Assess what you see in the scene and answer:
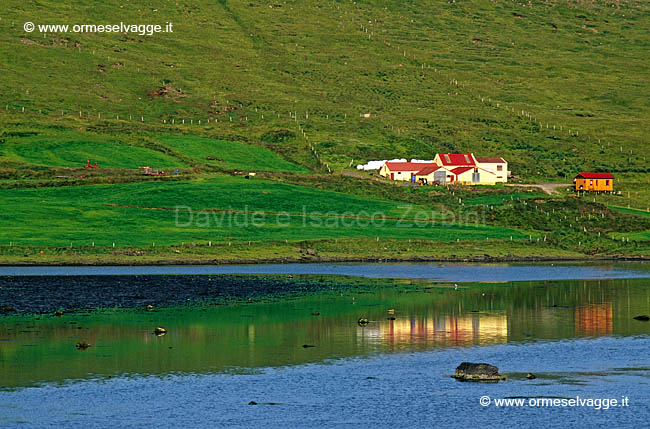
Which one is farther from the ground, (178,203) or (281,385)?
(178,203)

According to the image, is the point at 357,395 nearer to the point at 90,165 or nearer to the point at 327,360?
the point at 327,360

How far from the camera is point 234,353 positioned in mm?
54781

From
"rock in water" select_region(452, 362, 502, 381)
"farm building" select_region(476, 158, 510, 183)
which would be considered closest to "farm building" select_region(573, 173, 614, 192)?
"farm building" select_region(476, 158, 510, 183)

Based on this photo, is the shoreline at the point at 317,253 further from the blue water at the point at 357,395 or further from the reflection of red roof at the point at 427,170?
the blue water at the point at 357,395

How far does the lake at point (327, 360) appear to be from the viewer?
1617 inches

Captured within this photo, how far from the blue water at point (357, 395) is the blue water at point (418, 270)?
153 ft

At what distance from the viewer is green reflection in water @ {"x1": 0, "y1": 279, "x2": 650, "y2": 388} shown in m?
51.9

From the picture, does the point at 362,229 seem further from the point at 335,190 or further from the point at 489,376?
the point at 489,376

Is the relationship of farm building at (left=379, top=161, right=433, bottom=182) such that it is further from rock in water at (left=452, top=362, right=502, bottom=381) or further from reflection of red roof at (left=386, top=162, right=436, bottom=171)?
rock in water at (left=452, top=362, right=502, bottom=381)

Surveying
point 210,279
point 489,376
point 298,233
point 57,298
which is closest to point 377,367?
point 489,376

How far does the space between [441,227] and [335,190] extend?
2874cm

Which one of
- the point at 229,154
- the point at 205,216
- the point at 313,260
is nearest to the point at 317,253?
the point at 313,260

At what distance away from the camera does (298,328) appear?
64.1 meters

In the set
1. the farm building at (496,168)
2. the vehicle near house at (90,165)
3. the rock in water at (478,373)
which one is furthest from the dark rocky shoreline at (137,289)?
the farm building at (496,168)
